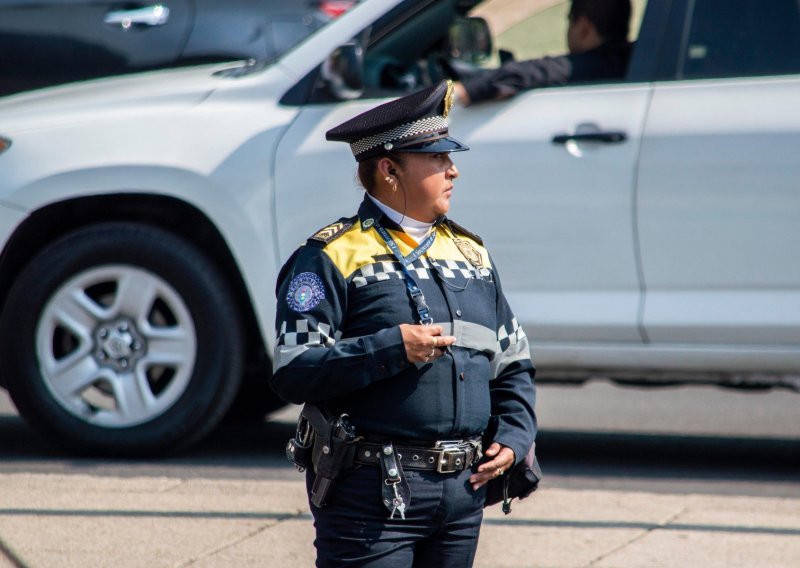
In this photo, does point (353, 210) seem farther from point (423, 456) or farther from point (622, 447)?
point (423, 456)

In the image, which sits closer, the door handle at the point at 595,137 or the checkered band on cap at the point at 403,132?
the checkered band on cap at the point at 403,132

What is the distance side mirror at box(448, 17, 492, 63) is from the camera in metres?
5.46

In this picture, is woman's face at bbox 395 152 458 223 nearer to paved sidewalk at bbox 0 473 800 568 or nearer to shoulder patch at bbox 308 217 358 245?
shoulder patch at bbox 308 217 358 245

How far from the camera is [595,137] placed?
5.00 m

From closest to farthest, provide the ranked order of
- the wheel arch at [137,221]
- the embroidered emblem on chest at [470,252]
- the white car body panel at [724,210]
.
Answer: the embroidered emblem on chest at [470,252] < the white car body panel at [724,210] < the wheel arch at [137,221]

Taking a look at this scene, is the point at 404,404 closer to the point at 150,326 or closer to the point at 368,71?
the point at 150,326

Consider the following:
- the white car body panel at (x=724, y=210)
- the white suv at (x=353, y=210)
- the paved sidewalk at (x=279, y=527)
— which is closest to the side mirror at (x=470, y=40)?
the white suv at (x=353, y=210)

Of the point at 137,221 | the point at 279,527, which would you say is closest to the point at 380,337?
the point at 279,527

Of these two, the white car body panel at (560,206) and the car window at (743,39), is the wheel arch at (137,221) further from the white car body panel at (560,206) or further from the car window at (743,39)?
the car window at (743,39)

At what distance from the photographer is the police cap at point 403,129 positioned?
2.68 meters

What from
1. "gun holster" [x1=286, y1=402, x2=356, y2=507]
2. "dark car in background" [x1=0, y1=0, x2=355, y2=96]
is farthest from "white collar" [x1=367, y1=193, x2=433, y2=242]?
"dark car in background" [x1=0, y1=0, x2=355, y2=96]

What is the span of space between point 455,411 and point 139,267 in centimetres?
280

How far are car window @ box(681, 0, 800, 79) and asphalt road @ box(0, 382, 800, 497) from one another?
4.97 ft

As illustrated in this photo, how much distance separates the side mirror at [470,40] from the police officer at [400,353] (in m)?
2.74
